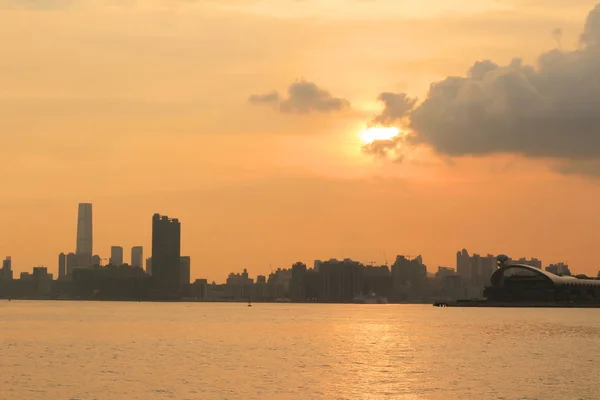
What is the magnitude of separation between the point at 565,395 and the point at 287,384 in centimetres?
2828

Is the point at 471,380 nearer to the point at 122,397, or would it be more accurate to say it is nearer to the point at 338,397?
the point at 338,397

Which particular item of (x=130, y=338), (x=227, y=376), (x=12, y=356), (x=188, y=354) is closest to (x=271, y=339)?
(x=130, y=338)

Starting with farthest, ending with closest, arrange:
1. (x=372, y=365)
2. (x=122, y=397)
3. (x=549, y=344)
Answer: (x=549, y=344)
(x=372, y=365)
(x=122, y=397)

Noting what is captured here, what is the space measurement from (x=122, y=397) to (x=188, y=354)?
54.8 metres

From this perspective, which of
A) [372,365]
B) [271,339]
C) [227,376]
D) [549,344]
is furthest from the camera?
[271,339]

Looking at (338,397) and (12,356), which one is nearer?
(338,397)

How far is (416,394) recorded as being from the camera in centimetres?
9538

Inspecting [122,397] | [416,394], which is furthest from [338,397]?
[122,397]

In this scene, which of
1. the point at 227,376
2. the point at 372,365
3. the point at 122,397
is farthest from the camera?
the point at 372,365

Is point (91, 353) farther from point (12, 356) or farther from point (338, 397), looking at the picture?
point (338, 397)

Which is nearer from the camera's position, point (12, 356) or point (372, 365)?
point (372, 365)

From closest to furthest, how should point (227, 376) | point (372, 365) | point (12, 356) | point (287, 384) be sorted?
point (287, 384), point (227, 376), point (372, 365), point (12, 356)

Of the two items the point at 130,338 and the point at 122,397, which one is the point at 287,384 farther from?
the point at 130,338

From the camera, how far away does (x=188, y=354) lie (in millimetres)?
147000
